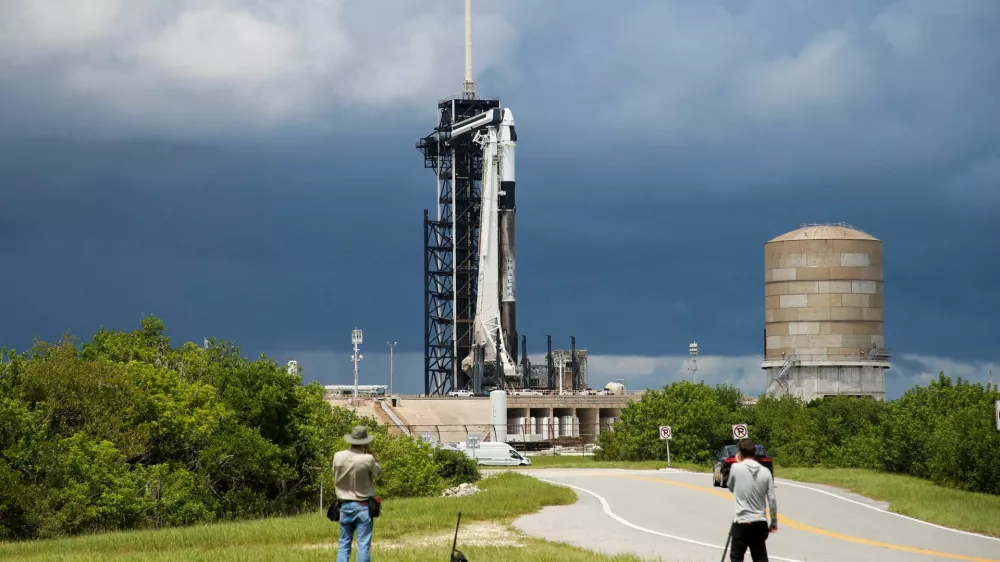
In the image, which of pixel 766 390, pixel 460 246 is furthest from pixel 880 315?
pixel 460 246

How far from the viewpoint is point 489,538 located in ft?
77.5

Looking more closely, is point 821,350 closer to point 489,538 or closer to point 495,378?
point 495,378

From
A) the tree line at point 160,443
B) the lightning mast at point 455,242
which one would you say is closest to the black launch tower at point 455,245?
the lightning mast at point 455,242

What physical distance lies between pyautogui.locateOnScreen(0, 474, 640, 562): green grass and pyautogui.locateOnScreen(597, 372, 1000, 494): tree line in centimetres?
1653

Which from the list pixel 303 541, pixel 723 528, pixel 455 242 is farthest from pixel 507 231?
pixel 303 541

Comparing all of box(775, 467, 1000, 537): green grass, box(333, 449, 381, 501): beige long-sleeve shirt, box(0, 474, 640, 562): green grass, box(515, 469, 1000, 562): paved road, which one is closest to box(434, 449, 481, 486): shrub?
box(515, 469, 1000, 562): paved road

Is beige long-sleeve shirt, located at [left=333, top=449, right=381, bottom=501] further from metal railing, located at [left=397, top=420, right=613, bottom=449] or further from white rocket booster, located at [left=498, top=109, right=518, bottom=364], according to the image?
white rocket booster, located at [left=498, top=109, right=518, bottom=364]

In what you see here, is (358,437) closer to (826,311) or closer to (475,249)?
(826,311)

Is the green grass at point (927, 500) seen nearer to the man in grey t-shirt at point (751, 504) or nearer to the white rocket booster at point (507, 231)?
the man in grey t-shirt at point (751, 504)

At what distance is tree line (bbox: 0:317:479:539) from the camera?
112 feet

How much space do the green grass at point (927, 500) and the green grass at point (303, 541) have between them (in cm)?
921

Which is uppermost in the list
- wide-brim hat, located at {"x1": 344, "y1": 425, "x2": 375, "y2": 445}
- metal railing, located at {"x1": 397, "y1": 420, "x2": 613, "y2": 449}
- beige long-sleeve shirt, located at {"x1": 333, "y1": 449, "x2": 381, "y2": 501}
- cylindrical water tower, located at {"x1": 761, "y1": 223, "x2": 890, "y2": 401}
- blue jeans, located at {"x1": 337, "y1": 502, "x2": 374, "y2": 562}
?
cylindrical water tower, located at {"x1": 761, "y1": 223, "x2": 890, "y2": 401}

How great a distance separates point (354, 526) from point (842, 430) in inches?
2434

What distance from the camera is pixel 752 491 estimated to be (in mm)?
14852
